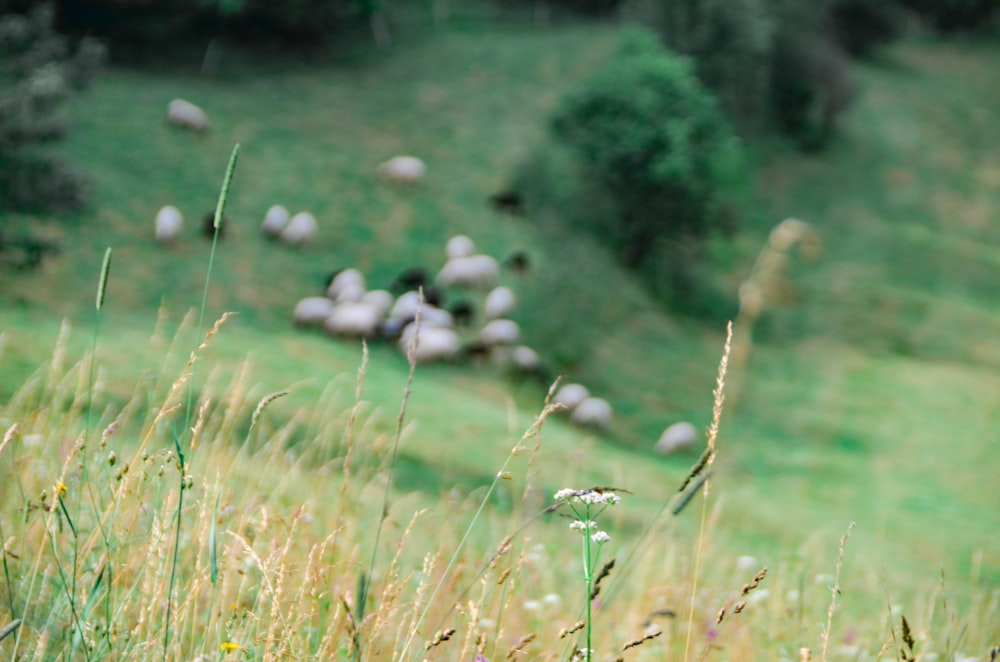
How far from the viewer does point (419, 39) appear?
2730cm

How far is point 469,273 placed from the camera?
17.0m

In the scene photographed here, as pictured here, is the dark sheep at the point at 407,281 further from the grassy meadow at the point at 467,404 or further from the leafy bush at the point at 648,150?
the leafy bush at the point at 648,150

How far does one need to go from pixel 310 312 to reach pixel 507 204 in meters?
6.92

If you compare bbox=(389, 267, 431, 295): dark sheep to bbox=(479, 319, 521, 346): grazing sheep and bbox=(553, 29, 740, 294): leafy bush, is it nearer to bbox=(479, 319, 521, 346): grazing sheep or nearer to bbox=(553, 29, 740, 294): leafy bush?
bbox=(479, 319, 521, 346): grazing sheep

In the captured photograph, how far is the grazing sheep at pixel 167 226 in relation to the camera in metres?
15.1

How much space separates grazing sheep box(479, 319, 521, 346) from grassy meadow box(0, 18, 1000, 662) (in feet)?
2.76

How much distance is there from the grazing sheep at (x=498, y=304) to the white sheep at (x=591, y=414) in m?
2.63

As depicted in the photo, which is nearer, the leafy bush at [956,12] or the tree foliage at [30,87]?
the tree foliage at [30,87]

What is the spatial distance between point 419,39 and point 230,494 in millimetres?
26037

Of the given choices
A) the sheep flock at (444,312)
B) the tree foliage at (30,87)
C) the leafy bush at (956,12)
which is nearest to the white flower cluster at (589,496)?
the tree foliage at (30,87)

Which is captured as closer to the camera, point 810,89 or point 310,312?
point 310,312

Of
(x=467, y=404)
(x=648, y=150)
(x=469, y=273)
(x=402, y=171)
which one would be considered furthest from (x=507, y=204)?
(x=467, y=404)

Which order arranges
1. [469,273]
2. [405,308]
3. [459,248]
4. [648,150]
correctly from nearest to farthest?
[405,308] → [469,273] → [459,248] → [648,150]

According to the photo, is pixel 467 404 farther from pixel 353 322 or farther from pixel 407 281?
pixel 407 281
